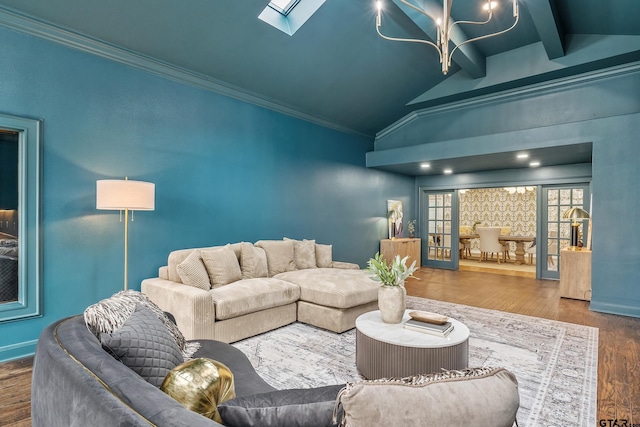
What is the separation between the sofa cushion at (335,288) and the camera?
11.4ft

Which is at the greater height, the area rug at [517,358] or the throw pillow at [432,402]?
the throw pillow at [432,402]

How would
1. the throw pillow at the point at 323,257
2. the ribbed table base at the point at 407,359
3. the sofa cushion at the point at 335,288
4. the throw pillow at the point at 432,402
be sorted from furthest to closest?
the throw pillow at the point at 323,257 < the sofa cushion at the point at 335,288 < the ribbed table base at the point at 407,359 < the throw pillow at the point at 432,402

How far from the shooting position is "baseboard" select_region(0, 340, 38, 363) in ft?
9.26

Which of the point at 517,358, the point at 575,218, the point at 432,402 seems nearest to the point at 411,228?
the point at 575,218

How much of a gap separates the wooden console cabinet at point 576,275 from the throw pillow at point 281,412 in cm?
558

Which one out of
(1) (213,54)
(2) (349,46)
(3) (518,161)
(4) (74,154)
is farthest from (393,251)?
(4) (74,154)

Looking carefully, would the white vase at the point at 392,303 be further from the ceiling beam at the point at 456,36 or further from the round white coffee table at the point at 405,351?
the ceiling beam at the point at 456,36

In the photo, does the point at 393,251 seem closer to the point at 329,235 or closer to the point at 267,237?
the point at 329,235

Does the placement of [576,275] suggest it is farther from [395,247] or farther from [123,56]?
[123,56]

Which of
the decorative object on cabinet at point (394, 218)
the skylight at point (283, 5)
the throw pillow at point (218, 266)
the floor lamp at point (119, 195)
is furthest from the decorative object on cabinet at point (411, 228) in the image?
the floor lamp at point (119, 195)

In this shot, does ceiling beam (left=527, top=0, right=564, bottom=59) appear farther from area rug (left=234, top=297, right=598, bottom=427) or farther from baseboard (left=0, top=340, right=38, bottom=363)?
baseboard (left=0, top=340, right=38, bottom=363)

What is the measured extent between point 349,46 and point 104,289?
412 cm

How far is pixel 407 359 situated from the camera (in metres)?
2.17

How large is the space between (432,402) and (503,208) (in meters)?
11.5
